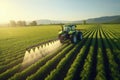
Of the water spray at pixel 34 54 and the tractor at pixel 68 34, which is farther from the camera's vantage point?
the tractor at pixel 68 34

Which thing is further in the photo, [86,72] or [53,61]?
[53,61]

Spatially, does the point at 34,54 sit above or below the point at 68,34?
below

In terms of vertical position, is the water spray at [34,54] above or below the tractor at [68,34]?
below

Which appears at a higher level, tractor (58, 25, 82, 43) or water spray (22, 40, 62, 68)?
tractor (58, 25, 82, 43)

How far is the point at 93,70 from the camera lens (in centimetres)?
915

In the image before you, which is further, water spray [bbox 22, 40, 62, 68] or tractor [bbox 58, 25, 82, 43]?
tractor [bbox 58, 25, 82, 43]

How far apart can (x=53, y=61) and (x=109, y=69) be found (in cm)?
357

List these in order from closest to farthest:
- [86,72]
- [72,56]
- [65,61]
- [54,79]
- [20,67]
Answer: [54,79] → [86,72] → [20,67] → [65,61] → [72,56]

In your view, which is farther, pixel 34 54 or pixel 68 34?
pixel 68 34

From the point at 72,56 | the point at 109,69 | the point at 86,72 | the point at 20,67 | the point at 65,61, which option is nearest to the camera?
the point at 86,72

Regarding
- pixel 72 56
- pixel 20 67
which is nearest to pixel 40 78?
pixel 20 67

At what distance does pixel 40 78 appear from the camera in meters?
8.20

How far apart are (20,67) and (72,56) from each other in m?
4.08

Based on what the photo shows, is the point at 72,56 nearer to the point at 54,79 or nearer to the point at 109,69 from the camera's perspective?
the point at 109,69
